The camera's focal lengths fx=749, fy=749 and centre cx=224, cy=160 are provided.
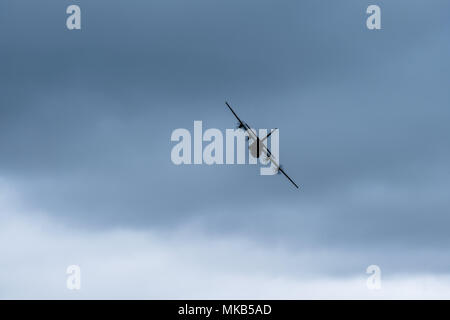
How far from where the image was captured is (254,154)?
6304 inches
